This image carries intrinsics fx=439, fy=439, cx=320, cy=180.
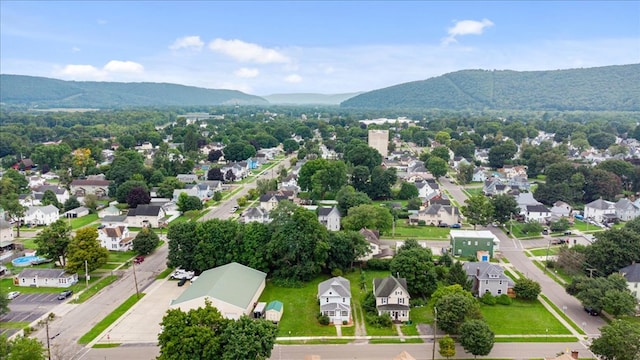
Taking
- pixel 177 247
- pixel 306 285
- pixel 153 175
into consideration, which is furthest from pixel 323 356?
pixel 153 175

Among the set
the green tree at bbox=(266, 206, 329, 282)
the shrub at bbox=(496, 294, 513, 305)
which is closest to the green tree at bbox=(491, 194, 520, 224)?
the shrub at bbox=(496, 294, 513, 305)

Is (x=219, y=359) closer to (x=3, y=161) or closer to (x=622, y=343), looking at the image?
(x=622, y=343)

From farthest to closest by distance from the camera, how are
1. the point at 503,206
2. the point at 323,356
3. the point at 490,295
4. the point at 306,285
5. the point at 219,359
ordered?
the point at 503,206 < the point at 306,285 < the point at 490,295 < the point at 323,356 < the point at 219,359

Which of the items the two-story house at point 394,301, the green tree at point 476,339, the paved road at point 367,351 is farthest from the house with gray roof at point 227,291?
the green tree at point 476,339

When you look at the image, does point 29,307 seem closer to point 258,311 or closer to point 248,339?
point 258,311

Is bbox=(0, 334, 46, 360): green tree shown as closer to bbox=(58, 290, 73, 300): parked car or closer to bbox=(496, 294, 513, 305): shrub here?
bbox=(58, 290, 73, 300): parked car
